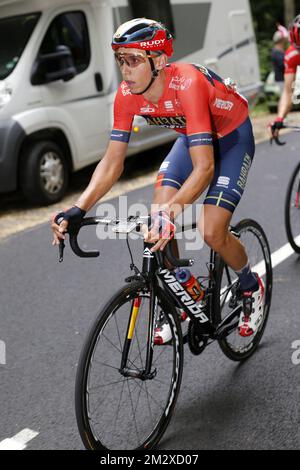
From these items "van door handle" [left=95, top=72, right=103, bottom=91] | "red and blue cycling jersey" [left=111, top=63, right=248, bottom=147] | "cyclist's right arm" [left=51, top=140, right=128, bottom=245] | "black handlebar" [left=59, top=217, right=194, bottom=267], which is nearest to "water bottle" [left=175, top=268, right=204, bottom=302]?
"black handlebar" [left=59, top=217, right=194, bottom=267]

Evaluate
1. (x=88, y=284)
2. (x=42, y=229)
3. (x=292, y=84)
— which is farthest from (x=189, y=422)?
(x=42, y=229)

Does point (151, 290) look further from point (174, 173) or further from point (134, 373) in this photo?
point (174, 173)

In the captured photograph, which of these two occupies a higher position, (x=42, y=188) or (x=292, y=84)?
(x=292, y=84)

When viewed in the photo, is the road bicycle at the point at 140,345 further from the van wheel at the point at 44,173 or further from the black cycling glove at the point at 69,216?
the van wheel at the point at 44,173

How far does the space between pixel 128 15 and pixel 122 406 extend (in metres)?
7.08

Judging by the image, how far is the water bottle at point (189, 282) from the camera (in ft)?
11.2

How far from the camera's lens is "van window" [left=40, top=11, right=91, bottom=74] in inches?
331

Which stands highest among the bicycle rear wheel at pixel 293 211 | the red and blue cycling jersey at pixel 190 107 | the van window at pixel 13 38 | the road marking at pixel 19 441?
the red and blue cycling jersey at pixel 190 107

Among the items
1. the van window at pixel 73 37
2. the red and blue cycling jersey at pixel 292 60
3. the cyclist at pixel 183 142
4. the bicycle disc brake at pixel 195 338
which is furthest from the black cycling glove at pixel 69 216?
the van window at pixel 73 37

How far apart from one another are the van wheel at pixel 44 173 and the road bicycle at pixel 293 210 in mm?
3570

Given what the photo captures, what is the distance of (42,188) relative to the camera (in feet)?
26.6

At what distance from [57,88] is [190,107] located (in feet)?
18.5

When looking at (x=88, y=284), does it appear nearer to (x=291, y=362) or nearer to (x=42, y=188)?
(x=291, y=362)

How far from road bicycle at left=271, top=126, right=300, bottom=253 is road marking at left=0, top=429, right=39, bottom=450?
3140mm
